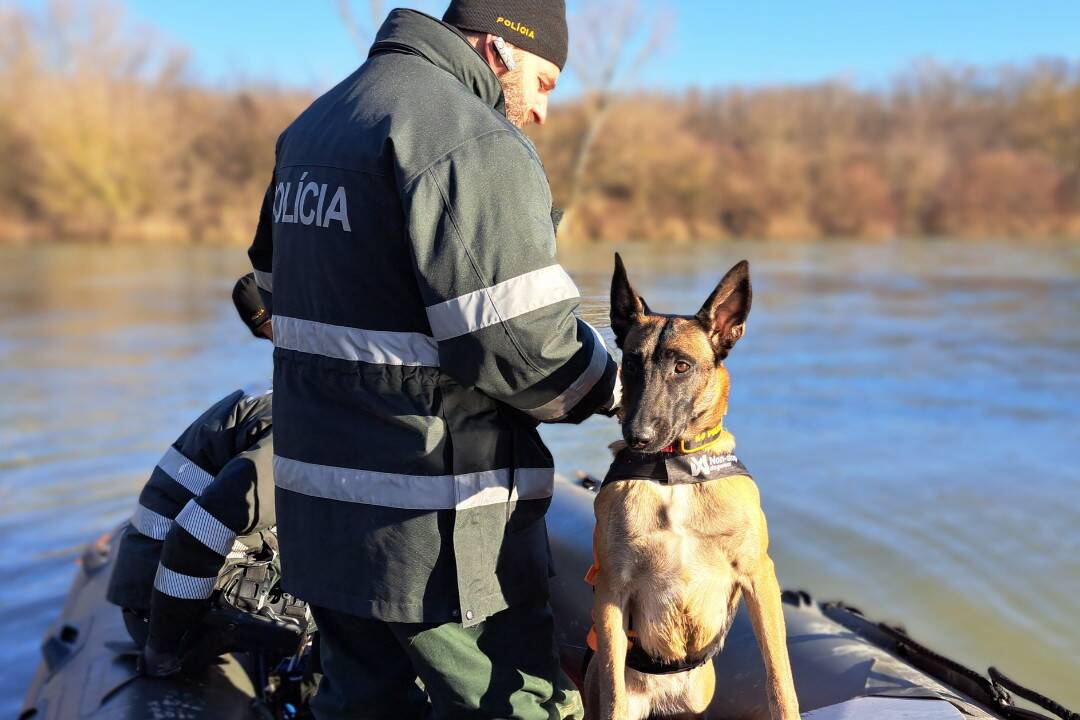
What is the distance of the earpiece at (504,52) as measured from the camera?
93.3 inches

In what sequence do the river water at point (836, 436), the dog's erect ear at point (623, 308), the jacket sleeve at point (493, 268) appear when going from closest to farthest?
the jacket sleeve at point (493, 268) < the dog's erect ear at point (623, 308) < the river water at point (836, 436)

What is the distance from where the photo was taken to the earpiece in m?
2.37

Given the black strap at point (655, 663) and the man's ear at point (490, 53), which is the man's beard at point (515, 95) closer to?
the man's ear at point (490, 53)

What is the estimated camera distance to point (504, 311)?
2.01 metres

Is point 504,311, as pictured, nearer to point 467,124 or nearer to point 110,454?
point 467,124

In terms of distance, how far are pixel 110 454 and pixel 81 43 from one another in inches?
1540

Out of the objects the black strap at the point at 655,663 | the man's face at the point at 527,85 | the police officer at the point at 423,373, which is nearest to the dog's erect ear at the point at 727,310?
the police officer at the point at 423,373

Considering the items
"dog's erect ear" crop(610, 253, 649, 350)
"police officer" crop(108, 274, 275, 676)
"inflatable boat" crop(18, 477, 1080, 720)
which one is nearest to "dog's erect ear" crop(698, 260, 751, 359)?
"dog's erect ear" crop(610, 253, 649, 350)

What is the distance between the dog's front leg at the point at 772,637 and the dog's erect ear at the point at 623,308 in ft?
2.24

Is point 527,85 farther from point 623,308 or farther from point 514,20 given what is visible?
point 623,308

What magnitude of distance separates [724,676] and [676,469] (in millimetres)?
986

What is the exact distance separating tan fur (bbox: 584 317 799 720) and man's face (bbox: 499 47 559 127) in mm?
611

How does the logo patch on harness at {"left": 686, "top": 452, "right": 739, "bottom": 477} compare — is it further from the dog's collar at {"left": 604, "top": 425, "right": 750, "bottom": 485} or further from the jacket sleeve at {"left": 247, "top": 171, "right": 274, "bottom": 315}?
the jacket sleeve at {"left": 247, "top": 171, "right": 274, "bottom": 315}

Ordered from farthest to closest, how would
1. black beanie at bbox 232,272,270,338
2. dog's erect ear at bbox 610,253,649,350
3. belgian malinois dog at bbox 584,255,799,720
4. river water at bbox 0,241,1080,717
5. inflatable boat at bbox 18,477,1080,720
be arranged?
river water at bbox 0,241,1080,717
black beanie at bbox 232,272,270,338
inflatable boat at bbox 18,477,1080,720
dog's erect ear at bbox 610,253,649,350
belgian malinois dog at bbox 584,255,799,720
